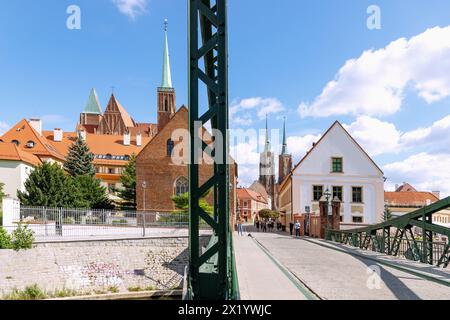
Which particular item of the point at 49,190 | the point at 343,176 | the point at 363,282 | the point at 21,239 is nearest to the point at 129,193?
the point at 49,190

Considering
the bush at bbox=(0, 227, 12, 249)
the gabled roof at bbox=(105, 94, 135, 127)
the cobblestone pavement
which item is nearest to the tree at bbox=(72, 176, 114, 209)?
the bush at bbox=(0, 227, 12, 249)

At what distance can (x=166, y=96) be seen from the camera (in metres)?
69.1

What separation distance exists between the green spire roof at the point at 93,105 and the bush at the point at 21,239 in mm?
87005

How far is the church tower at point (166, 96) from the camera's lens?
68000 millimetres

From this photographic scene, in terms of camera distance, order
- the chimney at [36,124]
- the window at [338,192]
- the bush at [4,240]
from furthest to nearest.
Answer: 1. the chimney at [36,124]
2. the window at [338,192]
3. the bush at [4,240]

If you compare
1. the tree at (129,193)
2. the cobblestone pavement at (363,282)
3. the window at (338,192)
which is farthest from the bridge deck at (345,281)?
the tree at (129,193)

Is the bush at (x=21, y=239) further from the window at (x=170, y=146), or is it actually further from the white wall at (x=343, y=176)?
the white wall at (x=343, y=176)

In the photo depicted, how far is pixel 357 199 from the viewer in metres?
32.8

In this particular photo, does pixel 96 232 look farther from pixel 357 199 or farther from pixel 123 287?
pixel 357 199

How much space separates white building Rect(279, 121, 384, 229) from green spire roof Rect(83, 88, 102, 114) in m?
82.8

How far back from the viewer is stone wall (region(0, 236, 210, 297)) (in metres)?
19.1

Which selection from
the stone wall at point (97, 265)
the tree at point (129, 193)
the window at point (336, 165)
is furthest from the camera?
the tree at point (129, 193)
